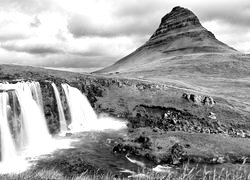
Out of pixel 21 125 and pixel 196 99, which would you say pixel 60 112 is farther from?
pixel 196 99

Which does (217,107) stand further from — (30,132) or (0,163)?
(0,163)

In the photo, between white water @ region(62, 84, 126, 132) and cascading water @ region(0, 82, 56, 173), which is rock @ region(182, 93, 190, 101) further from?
cascading water @ region(0, 82, 56, 173)

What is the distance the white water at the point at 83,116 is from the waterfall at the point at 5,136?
15.0 m

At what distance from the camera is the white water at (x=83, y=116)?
5756 centimetres

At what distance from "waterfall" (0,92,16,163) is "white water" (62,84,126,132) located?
49.4ft

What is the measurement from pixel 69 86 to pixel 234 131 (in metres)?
34.8

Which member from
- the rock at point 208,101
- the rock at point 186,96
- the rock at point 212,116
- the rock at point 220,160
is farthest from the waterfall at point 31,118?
the rock at point 208,101

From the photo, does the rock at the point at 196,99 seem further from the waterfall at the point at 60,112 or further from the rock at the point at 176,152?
the waterfall at the point at 60,112

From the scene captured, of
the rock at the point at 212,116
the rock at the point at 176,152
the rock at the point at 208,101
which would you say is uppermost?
the rock at the point at 208,101

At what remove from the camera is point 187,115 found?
60.8m

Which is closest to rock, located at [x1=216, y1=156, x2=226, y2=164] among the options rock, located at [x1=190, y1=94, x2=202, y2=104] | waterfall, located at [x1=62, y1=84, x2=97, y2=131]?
waterfall, located at [x1=62, y1=84, x2=97, y2=131]

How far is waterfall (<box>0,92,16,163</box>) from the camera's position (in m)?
39.0

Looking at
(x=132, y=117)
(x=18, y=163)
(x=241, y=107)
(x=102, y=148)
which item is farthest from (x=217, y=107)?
(x=18, y=163)

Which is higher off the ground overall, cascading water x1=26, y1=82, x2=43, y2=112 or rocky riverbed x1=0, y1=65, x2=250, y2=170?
cascading water x1=26, y1=82, x2=43, y2=112
